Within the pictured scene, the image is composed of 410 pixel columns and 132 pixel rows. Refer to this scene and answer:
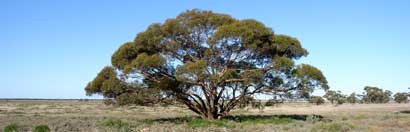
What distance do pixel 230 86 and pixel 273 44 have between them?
12.1 feet

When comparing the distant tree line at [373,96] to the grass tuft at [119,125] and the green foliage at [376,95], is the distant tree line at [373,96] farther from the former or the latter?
the grass tuft at [119,125]

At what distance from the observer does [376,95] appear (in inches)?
4815

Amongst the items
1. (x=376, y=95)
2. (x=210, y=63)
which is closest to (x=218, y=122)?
(x=210, y=63)

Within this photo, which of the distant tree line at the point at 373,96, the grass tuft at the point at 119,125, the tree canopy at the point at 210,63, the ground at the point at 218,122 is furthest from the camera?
the distant tree line at the point at 373,96

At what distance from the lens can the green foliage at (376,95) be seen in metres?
122

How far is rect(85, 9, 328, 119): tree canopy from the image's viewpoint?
2542cm

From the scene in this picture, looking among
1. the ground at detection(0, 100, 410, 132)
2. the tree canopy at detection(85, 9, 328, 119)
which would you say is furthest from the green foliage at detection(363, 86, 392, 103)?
the tree canopy at detection(85, 9, 328, 119)

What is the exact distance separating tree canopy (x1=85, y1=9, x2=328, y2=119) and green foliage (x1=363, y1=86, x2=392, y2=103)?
10283 centimetres

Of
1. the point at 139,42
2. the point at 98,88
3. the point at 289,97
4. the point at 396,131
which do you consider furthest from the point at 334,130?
the point at 98,88

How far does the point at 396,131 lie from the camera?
1805cm

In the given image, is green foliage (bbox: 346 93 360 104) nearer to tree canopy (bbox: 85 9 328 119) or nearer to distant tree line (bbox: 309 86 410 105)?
distant tree line (bbox: 309 86 410 105)

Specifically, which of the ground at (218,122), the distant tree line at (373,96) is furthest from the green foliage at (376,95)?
the ground at (218,122)

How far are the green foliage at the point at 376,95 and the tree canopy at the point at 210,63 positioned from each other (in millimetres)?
102829

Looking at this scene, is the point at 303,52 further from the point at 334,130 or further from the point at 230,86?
the point at 334,130
